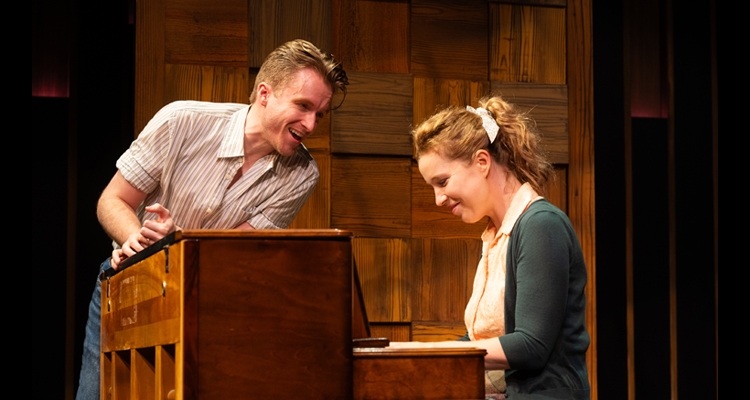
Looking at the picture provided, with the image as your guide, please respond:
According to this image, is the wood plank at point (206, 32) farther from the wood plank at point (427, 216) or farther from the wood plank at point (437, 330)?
the wood plank at point (437, 330)

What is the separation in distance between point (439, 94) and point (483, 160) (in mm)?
1374

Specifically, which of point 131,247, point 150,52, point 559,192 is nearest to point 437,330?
point 559,192

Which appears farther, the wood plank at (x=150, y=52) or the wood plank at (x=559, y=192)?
the wood plank at (x=559, y=192)

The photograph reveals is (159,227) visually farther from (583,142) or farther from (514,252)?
(583,142)

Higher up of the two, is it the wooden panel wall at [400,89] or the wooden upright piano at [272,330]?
the wooden panel wall at [400,89]

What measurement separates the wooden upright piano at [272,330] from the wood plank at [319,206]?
186cm

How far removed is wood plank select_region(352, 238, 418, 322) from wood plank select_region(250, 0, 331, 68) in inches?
34.5

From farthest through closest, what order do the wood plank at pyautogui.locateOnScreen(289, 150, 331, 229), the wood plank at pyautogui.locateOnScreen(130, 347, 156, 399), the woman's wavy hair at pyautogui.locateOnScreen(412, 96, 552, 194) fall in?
1. the wood plank at pyautogui.locateOnScreen(289, 150, 331, 229)
2. the woman's wavy hair at pyautogui.locateOnScreen(412, 96, 552, 194)
3. the wood plank at pyautogui.locateOnScreen(130, 347, 156, 399)

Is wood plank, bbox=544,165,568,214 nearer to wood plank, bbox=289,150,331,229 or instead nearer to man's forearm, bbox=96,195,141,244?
wood plank, bbox=289,150,331,229

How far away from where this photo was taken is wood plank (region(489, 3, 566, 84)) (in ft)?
12.7

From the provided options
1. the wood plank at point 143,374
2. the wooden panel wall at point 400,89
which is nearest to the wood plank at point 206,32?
the wooden panel wall at point 400,89

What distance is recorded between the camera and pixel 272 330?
159 centimetres

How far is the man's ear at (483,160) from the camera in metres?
2.47

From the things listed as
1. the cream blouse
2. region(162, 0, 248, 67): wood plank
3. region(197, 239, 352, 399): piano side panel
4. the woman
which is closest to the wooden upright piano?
region(197, 239, 352, 399): piano side panel
